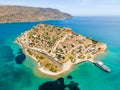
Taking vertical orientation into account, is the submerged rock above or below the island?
below

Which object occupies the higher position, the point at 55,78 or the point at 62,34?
the point at 62,34

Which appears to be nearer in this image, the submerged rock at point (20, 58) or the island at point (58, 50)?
the island at point (58, 50)

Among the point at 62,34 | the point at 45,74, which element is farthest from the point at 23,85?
the point at 62,34

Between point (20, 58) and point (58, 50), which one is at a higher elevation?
point (58, 50)

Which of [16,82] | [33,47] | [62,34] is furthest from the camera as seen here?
[62,34]

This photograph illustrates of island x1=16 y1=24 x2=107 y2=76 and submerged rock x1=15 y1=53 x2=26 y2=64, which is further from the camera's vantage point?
submerged rock x1=15 y1=53 x2=26 y2=64

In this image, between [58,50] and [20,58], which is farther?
[58,50]

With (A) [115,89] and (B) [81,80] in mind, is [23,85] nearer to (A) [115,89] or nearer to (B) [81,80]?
(B) [81,80]

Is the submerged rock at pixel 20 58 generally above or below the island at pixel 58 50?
below
